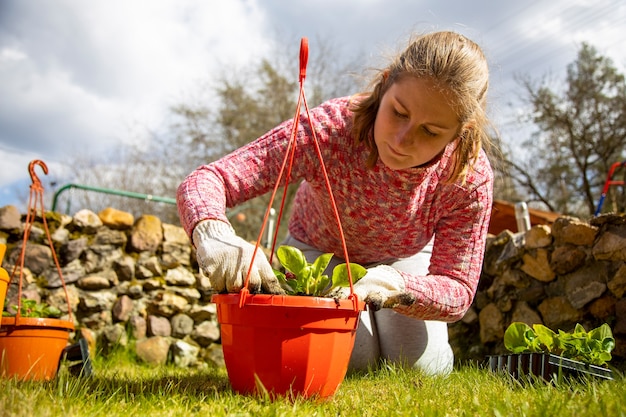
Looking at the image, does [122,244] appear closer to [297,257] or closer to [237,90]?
[297,257]

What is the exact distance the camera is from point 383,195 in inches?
75.4

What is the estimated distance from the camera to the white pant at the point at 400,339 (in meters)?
2.29

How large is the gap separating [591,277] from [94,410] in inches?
93.0

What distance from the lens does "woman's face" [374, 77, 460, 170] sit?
5.20ft

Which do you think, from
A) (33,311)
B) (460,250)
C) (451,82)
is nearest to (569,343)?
(460,250)

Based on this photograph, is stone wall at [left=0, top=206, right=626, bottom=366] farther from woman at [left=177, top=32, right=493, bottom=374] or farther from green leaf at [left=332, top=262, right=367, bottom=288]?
green leaf at [left=332, top=262, right=367, bottom=288]

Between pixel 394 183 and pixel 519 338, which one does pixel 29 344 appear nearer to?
pixel 394 183

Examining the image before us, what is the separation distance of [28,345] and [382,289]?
1.39 meters

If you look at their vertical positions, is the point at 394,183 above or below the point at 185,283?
above

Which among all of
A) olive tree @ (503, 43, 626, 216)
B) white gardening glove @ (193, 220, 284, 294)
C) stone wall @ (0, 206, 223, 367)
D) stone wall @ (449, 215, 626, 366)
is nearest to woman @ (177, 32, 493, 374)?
white gardening glove @ (193, 220, 284, 294)

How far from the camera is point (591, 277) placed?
2645 mm

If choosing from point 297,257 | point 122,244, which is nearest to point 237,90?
point 122,244

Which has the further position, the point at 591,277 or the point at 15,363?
the point at 591,277

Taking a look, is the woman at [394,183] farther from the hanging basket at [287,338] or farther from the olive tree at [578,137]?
the olive tree at [578,137]
